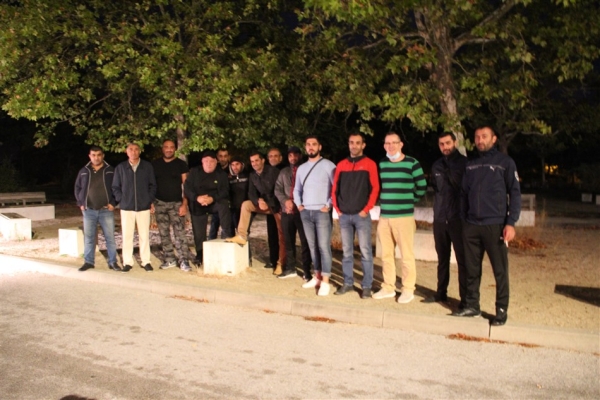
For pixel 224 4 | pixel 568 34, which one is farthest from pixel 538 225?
pixel 224 4

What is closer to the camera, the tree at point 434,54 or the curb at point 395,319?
the curb at point 395,319

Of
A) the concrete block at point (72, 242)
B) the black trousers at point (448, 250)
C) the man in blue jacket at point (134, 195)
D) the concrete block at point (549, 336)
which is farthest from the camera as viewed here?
the concrete block at point (72, 242)

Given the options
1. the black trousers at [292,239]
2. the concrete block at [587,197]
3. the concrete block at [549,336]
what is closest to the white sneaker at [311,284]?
the black trousers at [292,239]

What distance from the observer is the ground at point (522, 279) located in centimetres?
701

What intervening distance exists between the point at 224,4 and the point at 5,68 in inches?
217

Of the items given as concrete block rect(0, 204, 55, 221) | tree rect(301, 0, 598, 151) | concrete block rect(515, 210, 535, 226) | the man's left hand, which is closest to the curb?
the man's left hand

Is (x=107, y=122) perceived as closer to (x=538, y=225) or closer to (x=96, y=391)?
(x=538, y=225)

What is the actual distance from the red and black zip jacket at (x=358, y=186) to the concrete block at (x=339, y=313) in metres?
1.26

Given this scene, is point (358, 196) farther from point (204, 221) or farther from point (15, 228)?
point (15, 228)

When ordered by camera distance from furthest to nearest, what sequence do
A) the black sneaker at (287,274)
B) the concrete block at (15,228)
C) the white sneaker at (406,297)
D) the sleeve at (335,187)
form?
the concrete block at (15,228)
the black sneaker at (287,274)
the sleeve at (335,187)
the white sneaker at (406,297)

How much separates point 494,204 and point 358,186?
1.82 meters

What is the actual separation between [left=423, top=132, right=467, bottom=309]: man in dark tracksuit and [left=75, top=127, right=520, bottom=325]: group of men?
0.04 ft

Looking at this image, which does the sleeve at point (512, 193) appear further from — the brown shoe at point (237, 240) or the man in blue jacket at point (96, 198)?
the man in blue jacket at point (96, 198)

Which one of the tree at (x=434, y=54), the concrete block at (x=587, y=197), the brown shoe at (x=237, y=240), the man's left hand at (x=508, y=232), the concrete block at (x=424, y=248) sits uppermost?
the tree at (x=434, y=54)
